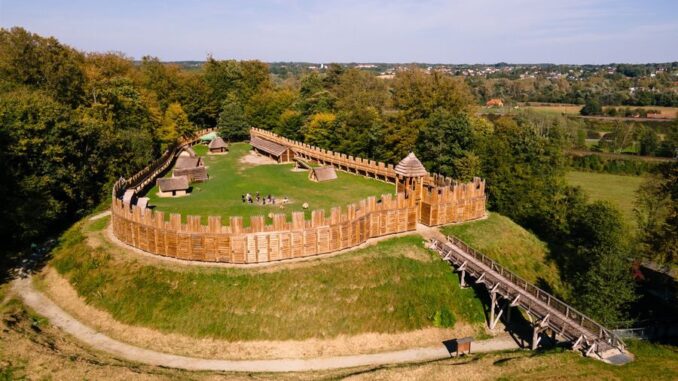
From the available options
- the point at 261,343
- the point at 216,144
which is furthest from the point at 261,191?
the point at 216,144

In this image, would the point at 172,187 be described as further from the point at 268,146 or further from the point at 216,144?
the point at 216,144

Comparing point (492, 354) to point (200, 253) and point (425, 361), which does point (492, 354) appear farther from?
point (200, 253)

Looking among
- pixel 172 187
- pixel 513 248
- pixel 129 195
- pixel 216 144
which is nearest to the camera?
pixel 513 248

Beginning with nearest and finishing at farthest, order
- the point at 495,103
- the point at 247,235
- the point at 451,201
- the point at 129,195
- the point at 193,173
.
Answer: the point at 247,235, the point at 451,201, the point at 129,195, the point at 193,173, the point at 495,103

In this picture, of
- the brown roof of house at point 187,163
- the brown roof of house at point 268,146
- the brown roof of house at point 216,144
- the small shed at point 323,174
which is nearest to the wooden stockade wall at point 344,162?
the brown roof of house at point 268,146

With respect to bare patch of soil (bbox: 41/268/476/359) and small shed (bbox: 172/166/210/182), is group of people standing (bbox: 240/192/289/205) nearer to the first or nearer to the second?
A: small shed (bbox: 172/166/210/182)
